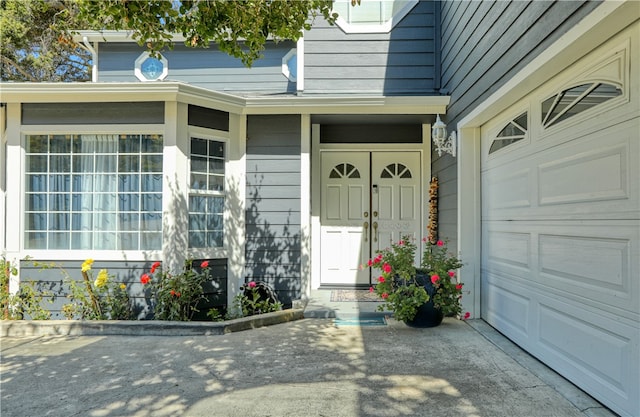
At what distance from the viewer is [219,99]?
425cm

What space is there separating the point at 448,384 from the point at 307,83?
369 centimetres

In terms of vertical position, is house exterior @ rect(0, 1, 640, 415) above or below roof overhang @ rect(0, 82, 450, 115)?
below

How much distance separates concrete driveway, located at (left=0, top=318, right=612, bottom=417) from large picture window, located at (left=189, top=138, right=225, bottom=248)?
1.23 m

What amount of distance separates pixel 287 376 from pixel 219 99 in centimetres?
306

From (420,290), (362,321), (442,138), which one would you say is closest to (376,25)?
(442,138)

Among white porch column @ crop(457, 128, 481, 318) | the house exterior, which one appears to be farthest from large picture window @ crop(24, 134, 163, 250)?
white porch column @ crop(457, 128, 481, 318)

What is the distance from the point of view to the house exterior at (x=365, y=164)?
2.17 m

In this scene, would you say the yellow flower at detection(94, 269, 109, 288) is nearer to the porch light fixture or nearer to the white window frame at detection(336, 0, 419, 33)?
the porch light fixture

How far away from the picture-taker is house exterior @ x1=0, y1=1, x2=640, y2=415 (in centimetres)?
217

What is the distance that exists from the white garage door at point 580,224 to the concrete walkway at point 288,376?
0.78 feet

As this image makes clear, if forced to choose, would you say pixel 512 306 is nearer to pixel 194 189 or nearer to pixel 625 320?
pixel 625 320

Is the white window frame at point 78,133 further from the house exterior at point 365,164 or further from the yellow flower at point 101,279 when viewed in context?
the yellow flower at point 101,279

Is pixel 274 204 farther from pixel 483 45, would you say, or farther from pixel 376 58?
pixel 483 45

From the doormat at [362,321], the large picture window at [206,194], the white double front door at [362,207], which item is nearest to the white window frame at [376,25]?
the white double front door at [362,207]
